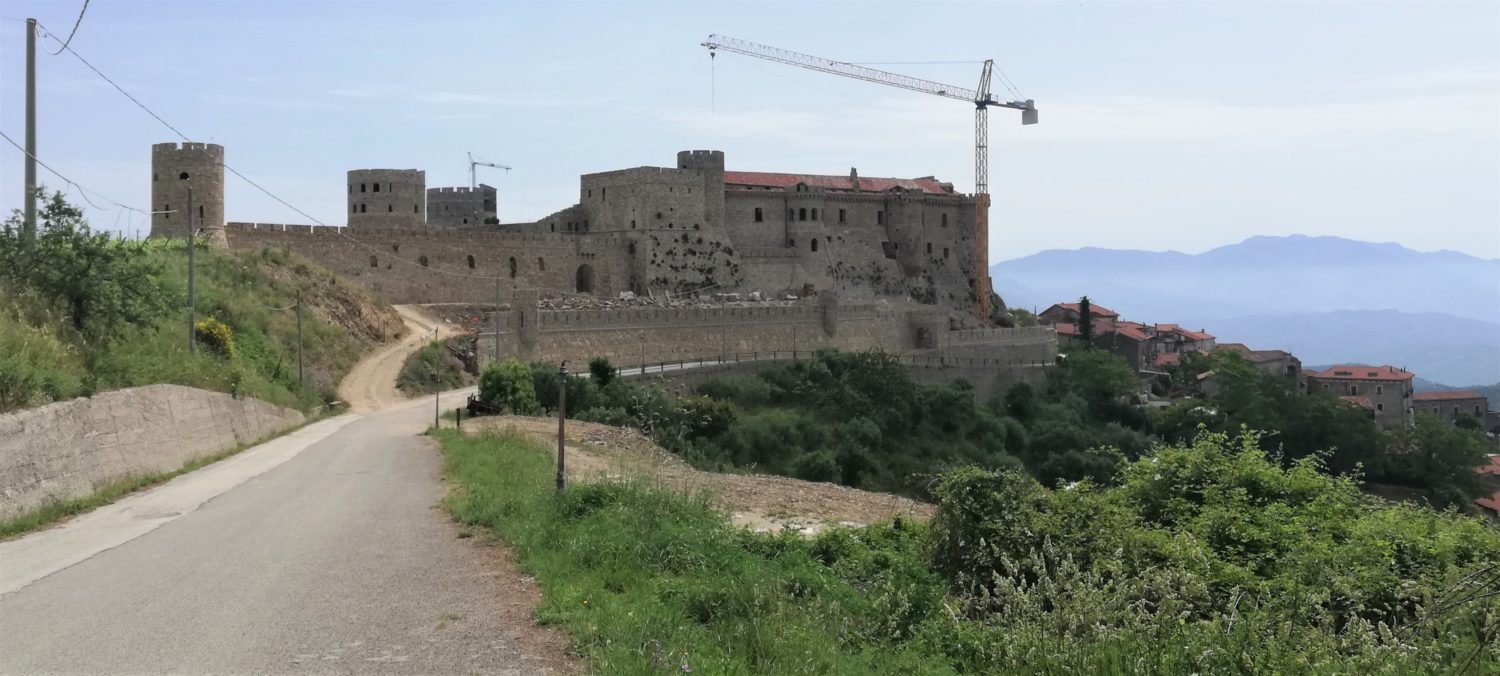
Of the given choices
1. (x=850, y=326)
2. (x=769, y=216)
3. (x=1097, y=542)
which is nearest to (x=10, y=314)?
(x=1097, y=542)

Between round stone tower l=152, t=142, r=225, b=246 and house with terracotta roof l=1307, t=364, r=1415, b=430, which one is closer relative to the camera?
round stone tower l=152, t=142, r=225, b=246

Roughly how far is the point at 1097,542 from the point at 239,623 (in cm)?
760

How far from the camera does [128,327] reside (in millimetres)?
20047

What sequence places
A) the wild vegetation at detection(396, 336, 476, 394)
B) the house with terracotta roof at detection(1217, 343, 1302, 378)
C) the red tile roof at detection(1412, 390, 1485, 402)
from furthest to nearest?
the house with terracotta roof at detection(1217, 343, 1302, 378), the red tile roof at detection(1412, 390, 1485, 402), the wild vegetation at detection(396, 336, 476, 394)

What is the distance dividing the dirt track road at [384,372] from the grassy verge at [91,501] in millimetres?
13319

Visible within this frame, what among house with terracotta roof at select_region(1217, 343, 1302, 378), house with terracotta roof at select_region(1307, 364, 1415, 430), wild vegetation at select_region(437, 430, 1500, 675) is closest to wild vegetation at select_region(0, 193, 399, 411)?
wild vegetation at select_region(437, 430, 1500, 675)

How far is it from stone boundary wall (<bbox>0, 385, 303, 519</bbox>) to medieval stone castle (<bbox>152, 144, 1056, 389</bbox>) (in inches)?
846

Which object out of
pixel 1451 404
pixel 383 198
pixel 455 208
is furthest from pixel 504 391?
pixel 1451 404

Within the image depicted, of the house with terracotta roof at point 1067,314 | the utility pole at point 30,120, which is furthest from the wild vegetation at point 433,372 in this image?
the house with terracotta roof at point 1067,314

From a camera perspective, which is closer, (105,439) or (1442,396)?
(105,439)

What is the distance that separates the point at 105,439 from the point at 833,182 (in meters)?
59.3

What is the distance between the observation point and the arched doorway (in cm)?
5638

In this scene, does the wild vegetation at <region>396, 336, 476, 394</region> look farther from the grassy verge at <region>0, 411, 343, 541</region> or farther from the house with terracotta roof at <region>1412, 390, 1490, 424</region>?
the house with terracotta roof at <region>1412, 390, 1490, 424</region>

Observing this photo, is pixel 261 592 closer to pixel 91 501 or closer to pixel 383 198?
pixel 91 501
